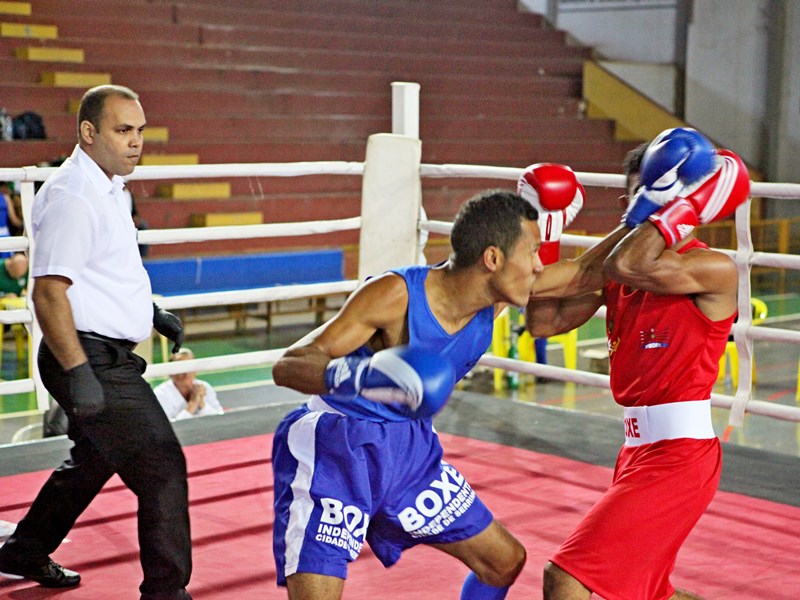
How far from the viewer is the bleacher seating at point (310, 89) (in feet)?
31.8

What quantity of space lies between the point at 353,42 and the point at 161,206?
374 cm

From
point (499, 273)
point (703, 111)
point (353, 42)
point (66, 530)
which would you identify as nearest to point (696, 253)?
point (499, 273)

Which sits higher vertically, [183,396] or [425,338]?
[425,338]

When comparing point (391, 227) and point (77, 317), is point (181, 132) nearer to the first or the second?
point (391, 227)

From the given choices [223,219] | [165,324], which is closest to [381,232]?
[165,324]

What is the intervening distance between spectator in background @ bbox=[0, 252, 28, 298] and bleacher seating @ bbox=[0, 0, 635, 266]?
7.10 feet

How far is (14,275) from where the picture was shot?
6.55m

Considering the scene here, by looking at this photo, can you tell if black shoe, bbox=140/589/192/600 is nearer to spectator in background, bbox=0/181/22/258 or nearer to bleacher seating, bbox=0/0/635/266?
spectator in background, bbox=0/181/22/258

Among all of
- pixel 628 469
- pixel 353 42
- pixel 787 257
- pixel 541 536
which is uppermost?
pixel 353 42

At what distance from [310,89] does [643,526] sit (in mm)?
9421

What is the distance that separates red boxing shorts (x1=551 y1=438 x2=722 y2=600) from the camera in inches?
80.8

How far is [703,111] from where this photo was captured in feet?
42.7

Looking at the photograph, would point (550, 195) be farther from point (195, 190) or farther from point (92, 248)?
point (195, 190)

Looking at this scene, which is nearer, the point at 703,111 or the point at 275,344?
the point at 275,344
